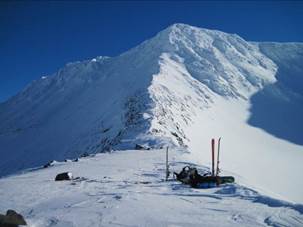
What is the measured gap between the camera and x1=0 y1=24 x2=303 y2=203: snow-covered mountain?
2881 inches

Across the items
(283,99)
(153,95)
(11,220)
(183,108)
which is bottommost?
(11,220)

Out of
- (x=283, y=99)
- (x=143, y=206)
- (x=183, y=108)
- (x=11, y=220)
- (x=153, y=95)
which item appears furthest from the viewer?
(x=283, y=99)

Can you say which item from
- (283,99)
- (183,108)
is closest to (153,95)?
(183,108)

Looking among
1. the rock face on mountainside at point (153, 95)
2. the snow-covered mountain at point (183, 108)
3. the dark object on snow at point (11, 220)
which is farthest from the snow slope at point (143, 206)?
the rock face on mountainside at point (153, 95)

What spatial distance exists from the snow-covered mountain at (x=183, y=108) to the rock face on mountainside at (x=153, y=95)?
19.4 inches

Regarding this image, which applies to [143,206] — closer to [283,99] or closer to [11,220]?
[11,220]

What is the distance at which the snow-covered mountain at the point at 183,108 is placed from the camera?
7319cm

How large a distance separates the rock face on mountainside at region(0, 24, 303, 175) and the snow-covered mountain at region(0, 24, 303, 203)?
0.49 metres

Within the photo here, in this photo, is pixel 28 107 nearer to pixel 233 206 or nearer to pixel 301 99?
pixel 301 99

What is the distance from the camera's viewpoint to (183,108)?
9875 centimetres

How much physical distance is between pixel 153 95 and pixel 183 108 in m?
10.5

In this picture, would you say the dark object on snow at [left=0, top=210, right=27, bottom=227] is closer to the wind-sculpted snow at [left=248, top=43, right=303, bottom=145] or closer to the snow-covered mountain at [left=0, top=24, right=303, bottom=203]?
the snow-covered mountain at [left=0, top=24, right=303, bottom=203]

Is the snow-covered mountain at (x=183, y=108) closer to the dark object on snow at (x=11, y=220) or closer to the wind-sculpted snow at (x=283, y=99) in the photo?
the wind-sculpted snow at (x=283, y=99)

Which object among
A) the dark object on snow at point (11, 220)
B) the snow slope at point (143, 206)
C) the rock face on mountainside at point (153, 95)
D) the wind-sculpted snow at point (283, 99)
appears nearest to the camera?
the dark object on snow at point (11, 220)
